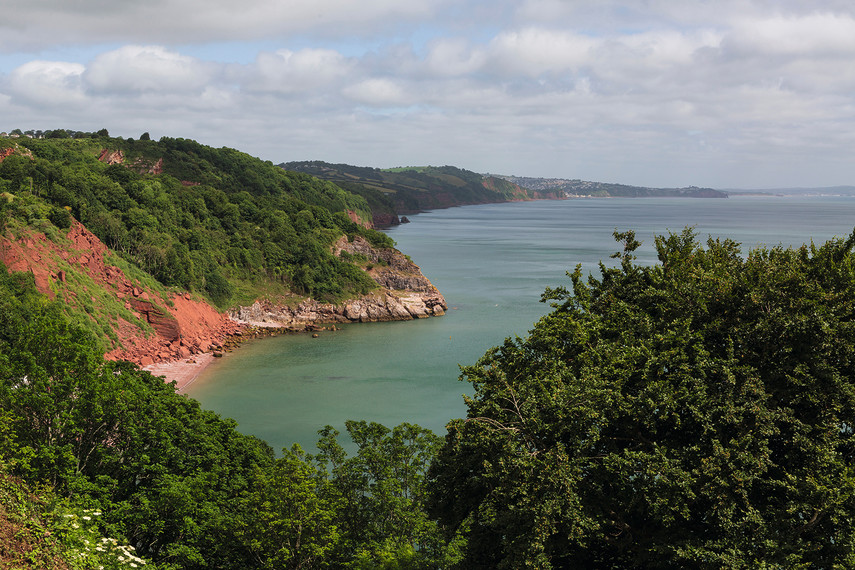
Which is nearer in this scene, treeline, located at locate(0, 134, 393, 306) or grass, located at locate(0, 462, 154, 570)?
grass, located at locate(0, 462, 154, 570)

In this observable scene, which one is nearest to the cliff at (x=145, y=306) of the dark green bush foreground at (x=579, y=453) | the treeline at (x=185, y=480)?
the treeline at (x=185, y=480)

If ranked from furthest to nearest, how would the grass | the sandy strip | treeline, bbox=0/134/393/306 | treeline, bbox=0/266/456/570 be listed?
1. treeline, bbox=0/134/393/306
2. the sandy strip
3. treeline, bbox=0/266/456/570
4. the grass

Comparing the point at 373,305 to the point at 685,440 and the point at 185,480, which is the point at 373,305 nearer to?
the point at 185,480

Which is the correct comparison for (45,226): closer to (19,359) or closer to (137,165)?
(19,359)

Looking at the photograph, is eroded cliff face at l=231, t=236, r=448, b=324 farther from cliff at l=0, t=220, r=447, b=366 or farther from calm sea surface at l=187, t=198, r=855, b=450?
calm sea surface at l=187, t=198, r=855, b=450

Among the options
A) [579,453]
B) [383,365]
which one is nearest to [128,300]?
[383,365]

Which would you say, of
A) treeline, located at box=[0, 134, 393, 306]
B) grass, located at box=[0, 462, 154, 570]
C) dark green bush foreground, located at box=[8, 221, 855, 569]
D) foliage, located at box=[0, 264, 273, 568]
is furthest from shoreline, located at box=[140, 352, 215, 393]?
grass, located at box=[0, 462, 154, 570]

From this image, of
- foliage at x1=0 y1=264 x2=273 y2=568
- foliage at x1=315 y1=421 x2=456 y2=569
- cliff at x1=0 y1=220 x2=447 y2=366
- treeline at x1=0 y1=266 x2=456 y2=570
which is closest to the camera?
foliage at x1=315 y1=421 x2=456 y2=569

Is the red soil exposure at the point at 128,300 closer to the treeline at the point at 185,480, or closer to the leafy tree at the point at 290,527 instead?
the treeline at the point at 185,480
